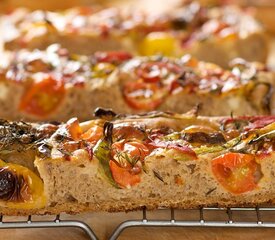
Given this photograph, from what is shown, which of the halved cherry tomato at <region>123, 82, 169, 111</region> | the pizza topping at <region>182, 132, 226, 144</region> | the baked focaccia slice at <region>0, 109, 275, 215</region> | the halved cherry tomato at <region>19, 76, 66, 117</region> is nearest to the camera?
the baked focaccia slice at <region>0, 109, 275, 215</region>

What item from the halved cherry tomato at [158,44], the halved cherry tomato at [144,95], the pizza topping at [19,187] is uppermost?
the halved cherry tomato at [158,44]

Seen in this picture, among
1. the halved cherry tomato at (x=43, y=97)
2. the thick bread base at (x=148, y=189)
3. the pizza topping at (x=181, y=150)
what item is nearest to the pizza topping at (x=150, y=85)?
the halved cherry tomato at (x=43, y=97)

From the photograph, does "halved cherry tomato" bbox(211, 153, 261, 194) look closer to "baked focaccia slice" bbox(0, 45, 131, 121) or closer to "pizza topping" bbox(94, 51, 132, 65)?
Result: "baked focaccia slice" bbox(0, 45, 131, 121)

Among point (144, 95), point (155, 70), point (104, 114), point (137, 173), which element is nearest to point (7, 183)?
point (137, 173)

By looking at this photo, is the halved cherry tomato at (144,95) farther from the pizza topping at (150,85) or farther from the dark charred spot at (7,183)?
the dark charred spot at (7,183)

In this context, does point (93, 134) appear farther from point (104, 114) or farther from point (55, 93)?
point (55, 93)

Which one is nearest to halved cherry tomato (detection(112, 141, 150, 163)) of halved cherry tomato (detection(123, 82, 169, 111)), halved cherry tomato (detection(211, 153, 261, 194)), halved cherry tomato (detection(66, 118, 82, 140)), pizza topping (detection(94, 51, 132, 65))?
halved cherry tomato (detection(66, 118, 82, 140))
